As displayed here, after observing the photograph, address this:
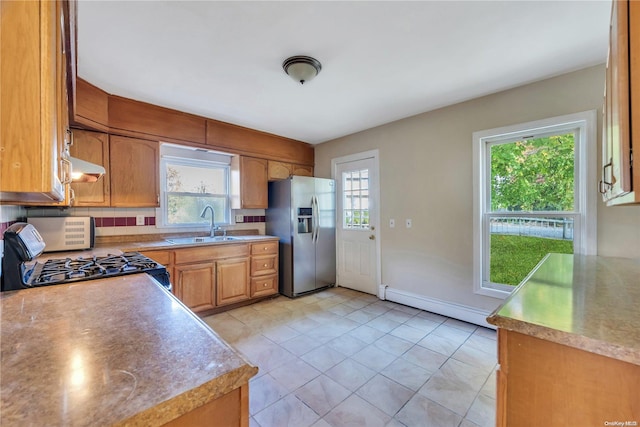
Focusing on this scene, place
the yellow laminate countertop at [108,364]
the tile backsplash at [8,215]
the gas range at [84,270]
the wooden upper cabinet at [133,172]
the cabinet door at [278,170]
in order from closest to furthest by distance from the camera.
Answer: the yellow laminate countertop at [108,364], the gas range at [84,270], the tile backsplash at [8,215], the wooden upper cabinet at [133,172], the cabinet door at [278,170]

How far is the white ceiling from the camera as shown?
5.04ft

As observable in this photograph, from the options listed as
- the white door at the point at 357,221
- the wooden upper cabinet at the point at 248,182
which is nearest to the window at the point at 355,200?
the white door at the point at 357,221

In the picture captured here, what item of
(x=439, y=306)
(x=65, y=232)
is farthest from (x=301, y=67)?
(x=439, y=306)

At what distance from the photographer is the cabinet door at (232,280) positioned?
316 centimetres

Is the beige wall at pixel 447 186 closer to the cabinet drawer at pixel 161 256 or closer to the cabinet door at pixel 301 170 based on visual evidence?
the cabinet door at pixel 301 170

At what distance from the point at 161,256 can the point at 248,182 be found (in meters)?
1.47

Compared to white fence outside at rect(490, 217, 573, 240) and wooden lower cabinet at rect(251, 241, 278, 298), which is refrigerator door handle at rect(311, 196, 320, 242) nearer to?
wooden lower cabinet at rect(251, 241, 278, 298)

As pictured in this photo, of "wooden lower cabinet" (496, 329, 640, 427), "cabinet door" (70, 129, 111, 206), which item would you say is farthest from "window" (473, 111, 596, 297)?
"cabinet door" (70, 129, 111, 206)

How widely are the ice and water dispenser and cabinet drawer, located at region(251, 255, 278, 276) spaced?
54cm

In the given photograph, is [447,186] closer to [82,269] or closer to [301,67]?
[301,67]

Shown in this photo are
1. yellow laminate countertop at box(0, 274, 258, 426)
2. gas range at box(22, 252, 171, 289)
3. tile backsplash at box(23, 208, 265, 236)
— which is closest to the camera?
yellow laminate countertop at box(0, 274, 258, 426)

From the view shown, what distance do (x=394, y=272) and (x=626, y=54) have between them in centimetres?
296

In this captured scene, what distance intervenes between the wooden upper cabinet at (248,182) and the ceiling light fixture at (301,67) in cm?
181

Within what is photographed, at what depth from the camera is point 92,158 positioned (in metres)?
2.57
